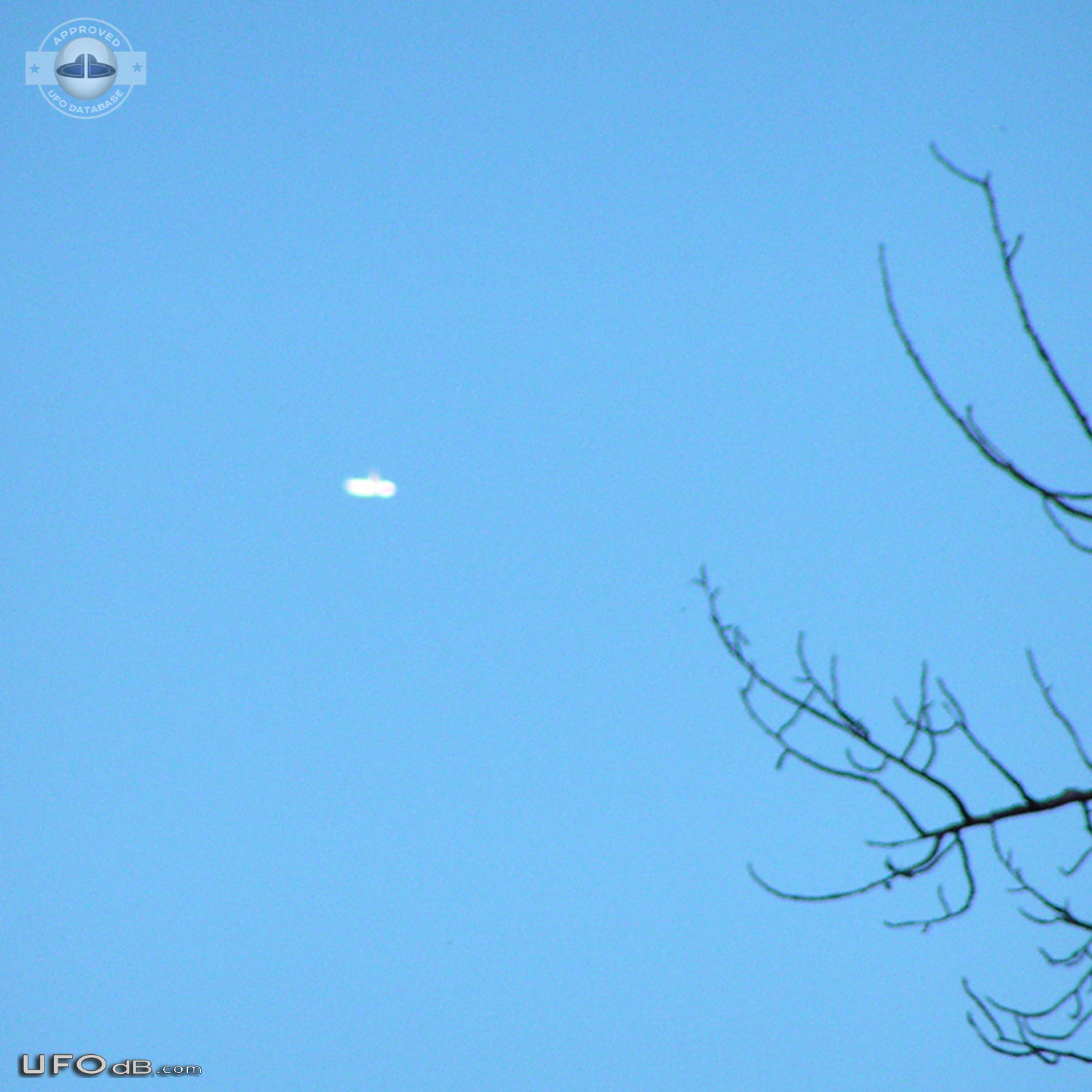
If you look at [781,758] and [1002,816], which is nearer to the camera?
[1002,816]

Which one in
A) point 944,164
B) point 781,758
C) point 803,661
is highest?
point 944,164

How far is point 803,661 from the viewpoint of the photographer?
2.55 metres

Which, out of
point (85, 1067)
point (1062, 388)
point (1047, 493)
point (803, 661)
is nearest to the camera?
point (1062, 388)

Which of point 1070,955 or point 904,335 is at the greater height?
point 904,335

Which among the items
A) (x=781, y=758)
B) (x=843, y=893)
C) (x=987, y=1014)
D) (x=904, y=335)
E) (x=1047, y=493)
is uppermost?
(x=904, y=335)

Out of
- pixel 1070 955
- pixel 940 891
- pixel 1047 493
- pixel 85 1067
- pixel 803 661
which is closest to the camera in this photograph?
pixel 1047 493

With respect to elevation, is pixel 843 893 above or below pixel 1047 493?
below

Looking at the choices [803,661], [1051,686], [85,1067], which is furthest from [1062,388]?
[85,1067]

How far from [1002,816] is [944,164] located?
1.74 metres

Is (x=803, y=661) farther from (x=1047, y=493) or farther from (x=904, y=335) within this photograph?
(x=904, y=335)

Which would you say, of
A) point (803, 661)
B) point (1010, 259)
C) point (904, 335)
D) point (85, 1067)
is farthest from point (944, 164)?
point (85, 1067)

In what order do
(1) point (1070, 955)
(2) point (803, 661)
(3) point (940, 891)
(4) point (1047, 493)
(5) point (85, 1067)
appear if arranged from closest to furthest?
(4) point (1047, 493), (2) point (803, 661), (3) point (940, 891), (1) point (1070, 955), (5) point (85, 1067)

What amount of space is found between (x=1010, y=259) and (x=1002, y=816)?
1453 millimetres

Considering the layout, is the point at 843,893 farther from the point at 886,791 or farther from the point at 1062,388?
the point at 1062,388
